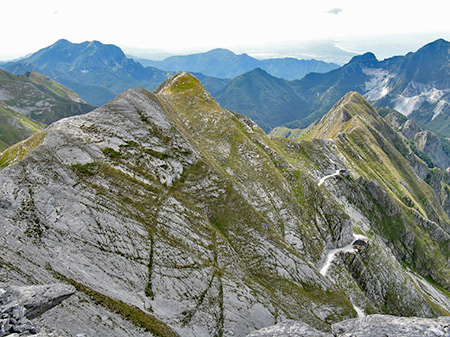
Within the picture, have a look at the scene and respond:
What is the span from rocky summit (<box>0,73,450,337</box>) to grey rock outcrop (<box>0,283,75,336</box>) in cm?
128

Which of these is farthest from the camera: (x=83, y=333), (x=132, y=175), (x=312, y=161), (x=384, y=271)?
(x=312, y=161)

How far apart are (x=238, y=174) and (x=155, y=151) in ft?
100

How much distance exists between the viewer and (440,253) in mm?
126938

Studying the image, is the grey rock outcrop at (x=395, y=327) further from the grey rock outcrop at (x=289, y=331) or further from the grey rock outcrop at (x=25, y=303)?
the grey rock outcrop at (x=25, y=303)

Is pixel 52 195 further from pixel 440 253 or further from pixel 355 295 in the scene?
pixel 440 253

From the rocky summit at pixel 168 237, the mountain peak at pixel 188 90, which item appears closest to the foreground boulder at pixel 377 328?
the rocky summit at pixel 168 237

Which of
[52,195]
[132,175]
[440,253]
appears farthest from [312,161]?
[52,195]

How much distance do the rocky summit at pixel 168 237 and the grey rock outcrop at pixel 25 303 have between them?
128cm

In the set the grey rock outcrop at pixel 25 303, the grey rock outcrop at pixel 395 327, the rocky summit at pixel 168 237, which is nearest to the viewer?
the grey rock outcrop at pixel 25 303

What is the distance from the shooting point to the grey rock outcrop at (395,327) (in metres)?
31.8

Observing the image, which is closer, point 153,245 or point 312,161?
point 153,245

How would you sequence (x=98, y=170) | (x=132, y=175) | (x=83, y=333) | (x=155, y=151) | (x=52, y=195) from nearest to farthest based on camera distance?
(x=83, y=333), (x=52, y=195), (x=98, y=170), (x=132, y=175), (x=155, y=151)

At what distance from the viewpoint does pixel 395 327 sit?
110 ft

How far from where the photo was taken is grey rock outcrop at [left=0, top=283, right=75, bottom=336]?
2225cm
